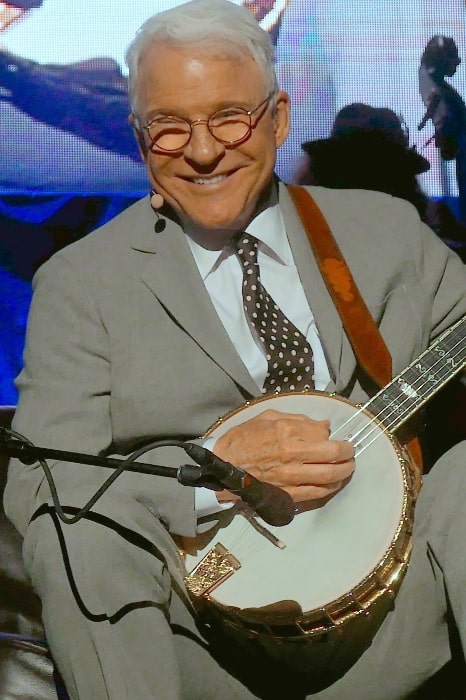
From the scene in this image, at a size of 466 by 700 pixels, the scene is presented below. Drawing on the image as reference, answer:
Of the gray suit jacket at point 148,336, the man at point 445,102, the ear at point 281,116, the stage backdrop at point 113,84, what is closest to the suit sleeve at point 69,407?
the gray suit jacket at point 148,336

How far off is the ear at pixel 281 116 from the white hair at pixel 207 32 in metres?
0.06

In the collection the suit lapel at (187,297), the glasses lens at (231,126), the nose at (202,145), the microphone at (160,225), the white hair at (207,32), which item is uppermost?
the white hair at (207,32)

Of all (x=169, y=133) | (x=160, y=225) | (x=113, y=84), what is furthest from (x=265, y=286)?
(x=113, y=84)

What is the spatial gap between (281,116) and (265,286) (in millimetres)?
311

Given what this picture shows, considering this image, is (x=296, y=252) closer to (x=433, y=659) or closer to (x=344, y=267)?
(x=344, y=267)

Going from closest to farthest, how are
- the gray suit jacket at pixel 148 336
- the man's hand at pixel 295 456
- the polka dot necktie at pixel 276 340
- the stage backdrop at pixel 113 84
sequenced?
1. the man's hand at pixel 295 456
2. the gray suit jacket at pixel 148 336
3. the polka dot necktie at pixel 276 340
4. the stage backdrop at pixel 113 84

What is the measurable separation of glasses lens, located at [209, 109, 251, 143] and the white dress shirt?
7.2 inches

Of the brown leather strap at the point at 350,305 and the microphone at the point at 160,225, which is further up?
the microphone at the point at 160,225

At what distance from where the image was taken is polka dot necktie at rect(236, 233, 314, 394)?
1779 mm

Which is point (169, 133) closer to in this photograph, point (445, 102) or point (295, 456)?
point (295, 456)

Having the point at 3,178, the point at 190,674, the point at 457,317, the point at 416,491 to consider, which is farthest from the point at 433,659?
the point at 3,178

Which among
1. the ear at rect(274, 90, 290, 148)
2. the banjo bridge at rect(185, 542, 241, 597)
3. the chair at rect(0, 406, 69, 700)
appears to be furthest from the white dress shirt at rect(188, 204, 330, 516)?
the chair at rect(0, 406, 69, 700)

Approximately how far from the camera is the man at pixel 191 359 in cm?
138

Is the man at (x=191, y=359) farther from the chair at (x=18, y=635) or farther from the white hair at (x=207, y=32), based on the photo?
the chair at (x=18, y=635)
